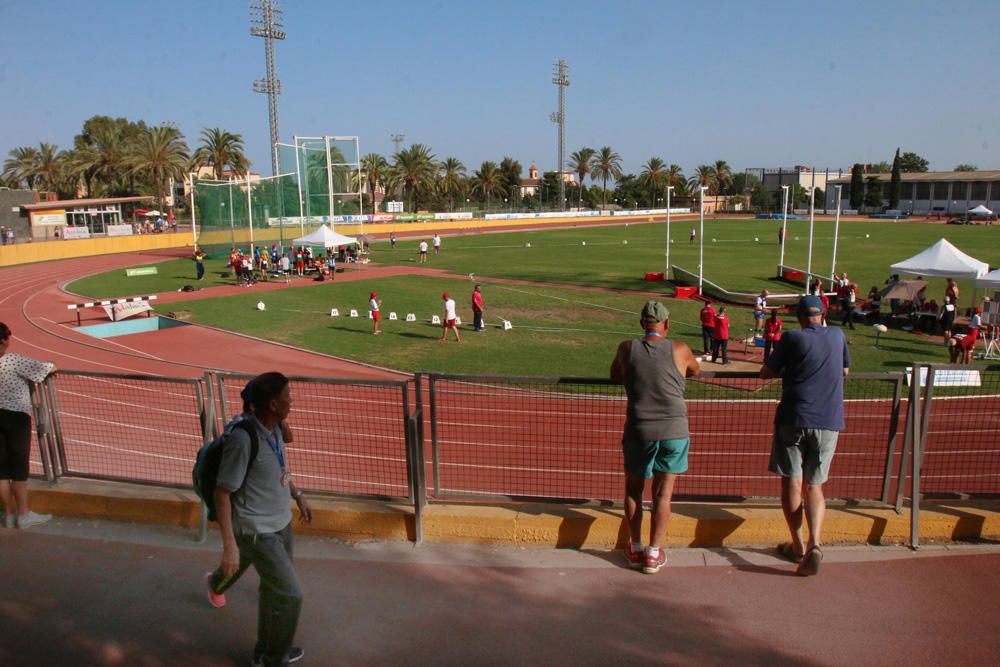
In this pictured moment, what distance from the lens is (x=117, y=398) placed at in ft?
45.1

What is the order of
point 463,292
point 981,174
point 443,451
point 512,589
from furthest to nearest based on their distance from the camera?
point 981,174 → point 463,292 → point 443,451 → point 512,589

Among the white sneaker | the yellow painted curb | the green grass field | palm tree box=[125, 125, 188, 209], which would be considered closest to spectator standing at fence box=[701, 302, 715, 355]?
the green grass field

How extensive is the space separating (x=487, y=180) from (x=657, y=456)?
10806cm

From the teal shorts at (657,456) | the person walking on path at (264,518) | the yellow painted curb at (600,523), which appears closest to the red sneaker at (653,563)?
the yellow painted curb at (600,523)

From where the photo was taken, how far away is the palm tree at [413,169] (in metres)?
92.2

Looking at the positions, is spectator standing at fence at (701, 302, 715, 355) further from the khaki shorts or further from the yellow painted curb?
the khaki shorts

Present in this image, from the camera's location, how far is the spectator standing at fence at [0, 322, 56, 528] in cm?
581

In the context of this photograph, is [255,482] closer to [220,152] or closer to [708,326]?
[708,326]

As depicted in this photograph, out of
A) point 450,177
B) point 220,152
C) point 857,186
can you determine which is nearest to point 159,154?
point 220,152

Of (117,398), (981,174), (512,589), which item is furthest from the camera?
(981,174)

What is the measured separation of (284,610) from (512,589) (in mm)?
1595

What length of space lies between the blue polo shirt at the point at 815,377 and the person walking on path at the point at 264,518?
10.9 ft

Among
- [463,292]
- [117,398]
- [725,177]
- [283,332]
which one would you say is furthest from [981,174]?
[117,398]

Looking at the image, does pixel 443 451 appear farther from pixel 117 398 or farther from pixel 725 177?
pixel 725 177
